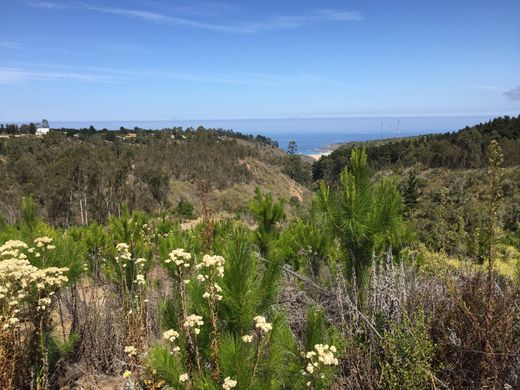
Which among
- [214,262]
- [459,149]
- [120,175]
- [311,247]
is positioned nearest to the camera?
[214,262]

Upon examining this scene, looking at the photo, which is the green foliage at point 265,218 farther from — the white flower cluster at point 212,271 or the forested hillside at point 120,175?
the forested hillside at point 120,175

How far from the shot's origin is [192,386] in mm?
1842

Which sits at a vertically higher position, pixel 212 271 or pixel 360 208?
pixel 360 208

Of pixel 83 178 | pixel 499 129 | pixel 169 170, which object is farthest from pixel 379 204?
pixel 499 129

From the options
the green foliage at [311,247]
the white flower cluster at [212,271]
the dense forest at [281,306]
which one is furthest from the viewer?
the green foliage at [311,247]

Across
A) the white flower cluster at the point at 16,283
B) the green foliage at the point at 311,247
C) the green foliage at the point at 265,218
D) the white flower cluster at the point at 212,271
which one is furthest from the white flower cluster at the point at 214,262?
the green foliage at the point at 265,218

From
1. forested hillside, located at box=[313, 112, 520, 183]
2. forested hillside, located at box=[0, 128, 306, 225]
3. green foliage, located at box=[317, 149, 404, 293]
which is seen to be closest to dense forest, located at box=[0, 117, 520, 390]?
green foliage, located at box=[317, 149, 404, 293]

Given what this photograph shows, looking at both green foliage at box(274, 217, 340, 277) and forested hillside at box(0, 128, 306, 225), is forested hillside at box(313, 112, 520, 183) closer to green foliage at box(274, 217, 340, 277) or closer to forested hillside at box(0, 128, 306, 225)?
forested hillside at box(0, 128, 306, 225)

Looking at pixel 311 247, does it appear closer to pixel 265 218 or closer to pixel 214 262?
pixel 265 218

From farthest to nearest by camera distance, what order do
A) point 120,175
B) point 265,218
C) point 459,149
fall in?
point 459,149, point 120,175, point 265,218

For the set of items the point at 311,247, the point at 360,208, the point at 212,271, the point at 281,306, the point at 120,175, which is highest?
the point at 360,208

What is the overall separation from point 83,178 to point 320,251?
104 ft

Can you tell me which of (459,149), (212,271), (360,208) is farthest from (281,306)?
(459,149)

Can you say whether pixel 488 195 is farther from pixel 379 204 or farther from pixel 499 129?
pixel 499 129
